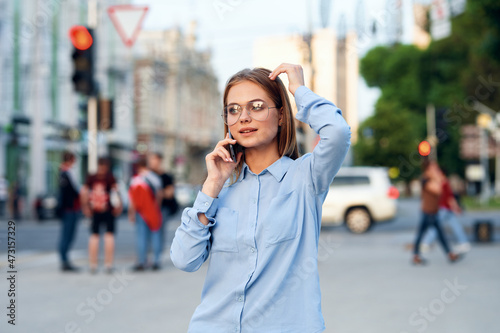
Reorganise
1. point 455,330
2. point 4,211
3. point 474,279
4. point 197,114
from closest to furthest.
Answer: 1. point 455,330
2. point 474,279
3. point 4,211
4. point 197,114

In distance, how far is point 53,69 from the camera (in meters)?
31.4

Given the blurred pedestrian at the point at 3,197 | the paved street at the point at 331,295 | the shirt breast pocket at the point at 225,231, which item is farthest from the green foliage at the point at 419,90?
the shirt breast pocket at the point at 225,231

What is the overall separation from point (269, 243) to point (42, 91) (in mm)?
27346

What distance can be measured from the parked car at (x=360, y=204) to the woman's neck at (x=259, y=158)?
15400 mm

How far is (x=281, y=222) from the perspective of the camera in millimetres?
2064

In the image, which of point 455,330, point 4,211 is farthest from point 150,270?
point 4,211

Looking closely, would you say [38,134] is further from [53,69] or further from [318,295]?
[318,295]

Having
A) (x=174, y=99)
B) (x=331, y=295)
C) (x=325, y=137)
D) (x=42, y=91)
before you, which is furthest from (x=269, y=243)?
(x=174, y=99)

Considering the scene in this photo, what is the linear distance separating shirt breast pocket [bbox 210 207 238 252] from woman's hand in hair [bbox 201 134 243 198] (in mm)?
72

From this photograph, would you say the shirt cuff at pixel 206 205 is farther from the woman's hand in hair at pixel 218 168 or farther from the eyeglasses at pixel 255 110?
the eyeglasses at pixel 255 110

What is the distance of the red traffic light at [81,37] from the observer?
30.1 ft

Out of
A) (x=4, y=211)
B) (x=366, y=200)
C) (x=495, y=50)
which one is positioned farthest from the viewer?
(x=4, y=211)

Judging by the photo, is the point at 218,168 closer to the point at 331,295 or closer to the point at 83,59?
the point at 331,295

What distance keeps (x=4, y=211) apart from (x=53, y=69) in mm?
10072
